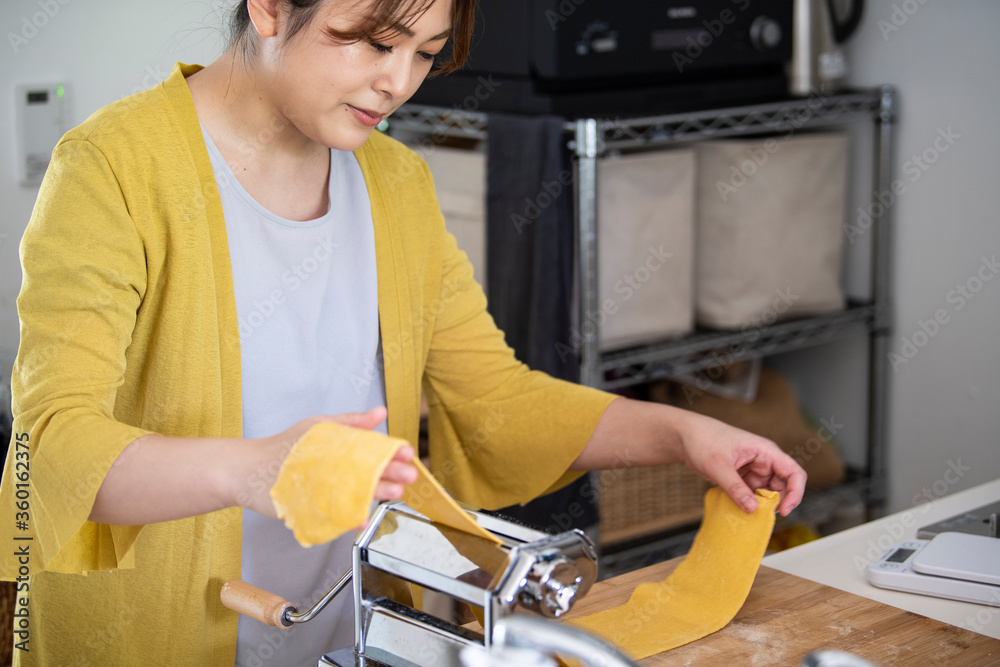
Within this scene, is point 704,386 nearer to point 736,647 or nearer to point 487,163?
point 487,163

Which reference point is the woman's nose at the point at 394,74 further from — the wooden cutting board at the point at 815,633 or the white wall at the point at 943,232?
the white wall at the point at 943,232

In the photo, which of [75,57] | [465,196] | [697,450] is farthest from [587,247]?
[75,57]

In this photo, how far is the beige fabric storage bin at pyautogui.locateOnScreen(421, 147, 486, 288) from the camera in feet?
6.15

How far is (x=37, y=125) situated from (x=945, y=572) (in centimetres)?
163

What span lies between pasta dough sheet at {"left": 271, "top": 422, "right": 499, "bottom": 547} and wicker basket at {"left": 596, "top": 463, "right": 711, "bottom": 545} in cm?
128

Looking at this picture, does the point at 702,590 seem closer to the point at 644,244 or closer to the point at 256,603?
the point at 256,603

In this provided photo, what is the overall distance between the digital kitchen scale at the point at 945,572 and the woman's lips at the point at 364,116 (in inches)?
27.8

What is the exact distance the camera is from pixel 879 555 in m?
1.14

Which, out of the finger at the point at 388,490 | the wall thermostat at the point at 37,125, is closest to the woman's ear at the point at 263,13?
the finger at the point at 388,490

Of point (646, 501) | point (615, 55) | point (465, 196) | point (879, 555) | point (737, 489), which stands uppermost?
point (615, 55)

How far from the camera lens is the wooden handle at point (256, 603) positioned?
83 cm

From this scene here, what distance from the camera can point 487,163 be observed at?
5.83 ft

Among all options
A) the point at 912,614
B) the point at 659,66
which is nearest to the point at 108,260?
the point at 912,614

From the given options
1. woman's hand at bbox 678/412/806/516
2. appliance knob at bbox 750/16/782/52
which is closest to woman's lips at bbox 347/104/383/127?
woman's hand at bbox 678/412/806/516
